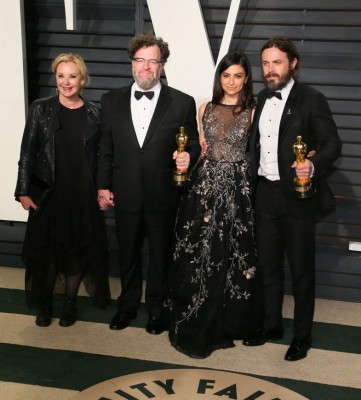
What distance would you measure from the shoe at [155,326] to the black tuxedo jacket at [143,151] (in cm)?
71

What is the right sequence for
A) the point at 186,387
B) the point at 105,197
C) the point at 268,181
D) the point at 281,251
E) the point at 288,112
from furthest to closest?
the point at 105,197 → the point at 281,251 → the point at 268,181 → the point at 288,112 → the point at 186,387

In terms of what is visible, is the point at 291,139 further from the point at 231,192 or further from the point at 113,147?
the point at 113,147

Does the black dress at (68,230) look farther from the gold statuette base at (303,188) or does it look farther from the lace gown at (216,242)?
the gold statuette base at (303,188)

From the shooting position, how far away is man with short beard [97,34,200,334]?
424 cm

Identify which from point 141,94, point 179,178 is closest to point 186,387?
point 179,178

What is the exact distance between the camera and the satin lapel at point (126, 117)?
169 inches

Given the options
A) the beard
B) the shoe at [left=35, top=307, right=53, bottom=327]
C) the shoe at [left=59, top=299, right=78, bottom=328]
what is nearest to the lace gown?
the beard

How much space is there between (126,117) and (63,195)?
63 centimetres

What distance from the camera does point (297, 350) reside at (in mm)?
4188

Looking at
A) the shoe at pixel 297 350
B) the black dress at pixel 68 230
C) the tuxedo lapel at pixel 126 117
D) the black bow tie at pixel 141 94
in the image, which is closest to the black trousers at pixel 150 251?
the black dress at pixel 68 230

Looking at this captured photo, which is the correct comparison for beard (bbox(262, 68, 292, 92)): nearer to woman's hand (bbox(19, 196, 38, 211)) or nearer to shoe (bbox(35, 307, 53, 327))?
woman's hand (bbox(19, 196, 38, 211))

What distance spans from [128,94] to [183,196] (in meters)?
0.72

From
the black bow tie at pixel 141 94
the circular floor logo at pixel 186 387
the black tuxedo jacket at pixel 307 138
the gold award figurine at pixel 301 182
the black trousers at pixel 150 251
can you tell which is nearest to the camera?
the circular floor logo at pixel 186 387

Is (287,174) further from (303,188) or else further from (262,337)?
(262,337)
